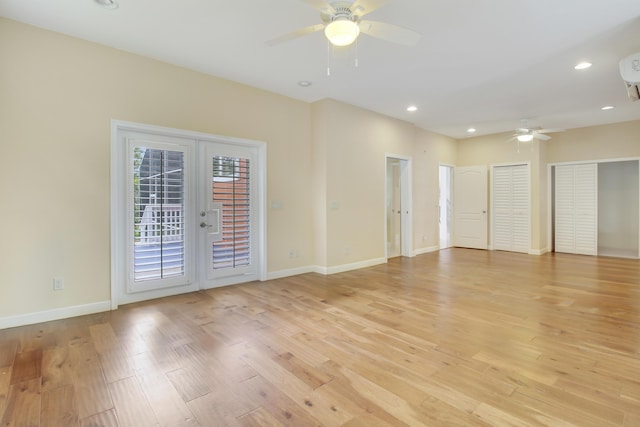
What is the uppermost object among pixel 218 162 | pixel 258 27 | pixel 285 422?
pixel 258 27

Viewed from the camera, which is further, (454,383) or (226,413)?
(454,383)

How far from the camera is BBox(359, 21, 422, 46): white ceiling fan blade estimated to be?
2.42 m

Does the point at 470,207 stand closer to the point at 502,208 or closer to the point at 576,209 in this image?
the point at 502,208

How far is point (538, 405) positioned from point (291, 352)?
165 centimetres

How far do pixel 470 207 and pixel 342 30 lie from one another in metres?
6.98

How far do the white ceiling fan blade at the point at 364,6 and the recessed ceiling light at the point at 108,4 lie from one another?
2073 millimetres

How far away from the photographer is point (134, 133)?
12.2 ft

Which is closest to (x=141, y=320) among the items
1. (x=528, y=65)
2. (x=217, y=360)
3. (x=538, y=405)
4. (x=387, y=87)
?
(x=217, y=360)

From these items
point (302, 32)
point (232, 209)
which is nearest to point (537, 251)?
point (232, 209)

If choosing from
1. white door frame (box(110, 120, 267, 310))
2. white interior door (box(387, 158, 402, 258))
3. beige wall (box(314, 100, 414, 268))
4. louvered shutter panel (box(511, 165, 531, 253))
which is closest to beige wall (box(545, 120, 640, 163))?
louvered shutter panel (box(511, 165, 531, 253))

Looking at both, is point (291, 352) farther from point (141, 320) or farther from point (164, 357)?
point (141, 320)

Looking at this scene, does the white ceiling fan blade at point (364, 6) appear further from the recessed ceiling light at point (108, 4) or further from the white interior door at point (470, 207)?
the white interior door at point (470, 207)

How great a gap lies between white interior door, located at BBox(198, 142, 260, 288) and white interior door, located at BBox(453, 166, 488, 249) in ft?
19.0

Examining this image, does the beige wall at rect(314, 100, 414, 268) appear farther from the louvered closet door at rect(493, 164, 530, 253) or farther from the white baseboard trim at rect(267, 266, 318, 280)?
the louvered closet door at rect(493, 164, 530, 253)
